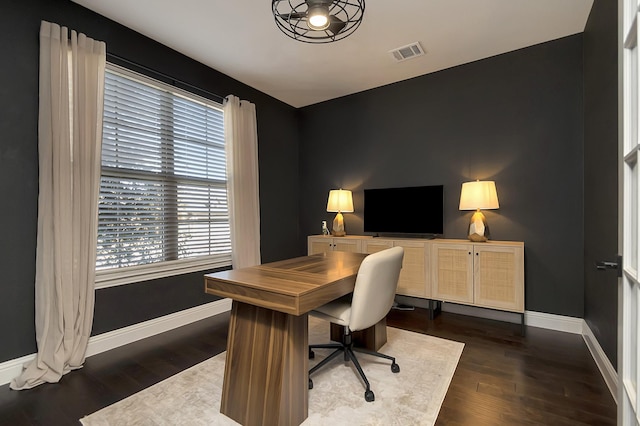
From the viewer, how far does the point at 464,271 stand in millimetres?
3064

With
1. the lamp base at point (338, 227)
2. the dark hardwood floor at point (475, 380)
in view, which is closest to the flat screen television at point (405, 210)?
the lamp base at point (338, 227)

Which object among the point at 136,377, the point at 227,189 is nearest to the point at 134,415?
the point at 136,377

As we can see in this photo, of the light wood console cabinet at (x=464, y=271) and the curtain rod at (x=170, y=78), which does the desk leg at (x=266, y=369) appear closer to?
the light wood console cabinet at (x=464, y=271)

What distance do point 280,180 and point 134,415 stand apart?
3292 millimetres

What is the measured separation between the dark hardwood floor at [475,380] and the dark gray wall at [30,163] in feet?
1.05

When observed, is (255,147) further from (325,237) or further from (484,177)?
(484,177)

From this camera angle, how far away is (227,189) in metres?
3.62

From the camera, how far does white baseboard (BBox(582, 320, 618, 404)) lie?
189 centimetres

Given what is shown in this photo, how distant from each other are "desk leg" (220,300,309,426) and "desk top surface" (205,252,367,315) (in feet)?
0.47

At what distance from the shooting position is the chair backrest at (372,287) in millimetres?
1739

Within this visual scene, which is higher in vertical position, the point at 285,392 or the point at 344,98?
the point at 344,98

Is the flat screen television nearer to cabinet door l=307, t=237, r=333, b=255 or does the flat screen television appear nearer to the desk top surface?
cabinet door l=307, t=237, r=333, b=255

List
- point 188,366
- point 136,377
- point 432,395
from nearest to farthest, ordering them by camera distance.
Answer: point 432,395 < point 136,377 < point 188,366

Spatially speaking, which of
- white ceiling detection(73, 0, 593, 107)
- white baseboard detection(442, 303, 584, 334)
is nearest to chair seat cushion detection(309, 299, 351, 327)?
white baseboard detection(442, 303, 584, 334)
